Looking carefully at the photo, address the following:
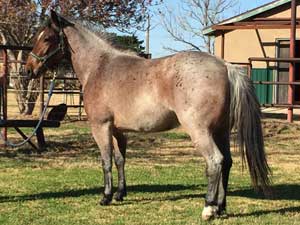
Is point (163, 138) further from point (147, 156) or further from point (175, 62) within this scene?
point (175, 62)

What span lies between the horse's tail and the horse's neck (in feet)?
6.06

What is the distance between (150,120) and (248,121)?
111 centimetres

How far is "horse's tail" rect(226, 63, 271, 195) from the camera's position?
5.91m

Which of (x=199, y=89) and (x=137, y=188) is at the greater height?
(x=199, y=89)

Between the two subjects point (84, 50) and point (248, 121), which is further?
point (84, 50)

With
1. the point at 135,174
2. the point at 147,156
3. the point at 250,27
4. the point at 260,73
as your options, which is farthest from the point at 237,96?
the point at 260,73

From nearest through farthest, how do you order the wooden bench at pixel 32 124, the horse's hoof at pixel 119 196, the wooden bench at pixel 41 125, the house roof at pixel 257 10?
the horse's hoof at pixel 119 196, the wooden bench at pixel 32 124, the wooden bench at pixel 41 125, the house roof at pixel 257 10

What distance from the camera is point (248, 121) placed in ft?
19.6

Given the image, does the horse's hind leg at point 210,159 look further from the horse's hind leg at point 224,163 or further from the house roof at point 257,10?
the house roof at point 257,10

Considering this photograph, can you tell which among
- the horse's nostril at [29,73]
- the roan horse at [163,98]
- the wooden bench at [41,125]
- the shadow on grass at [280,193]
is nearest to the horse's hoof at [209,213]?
the roan horse at [163,98]

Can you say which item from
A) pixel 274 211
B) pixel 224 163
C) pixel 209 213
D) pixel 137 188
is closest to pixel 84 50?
pixel 137 188

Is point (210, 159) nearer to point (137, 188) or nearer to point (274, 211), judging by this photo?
point (274, 211)

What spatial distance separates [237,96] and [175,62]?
0.79 meters

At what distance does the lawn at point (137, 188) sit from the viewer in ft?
20.0
